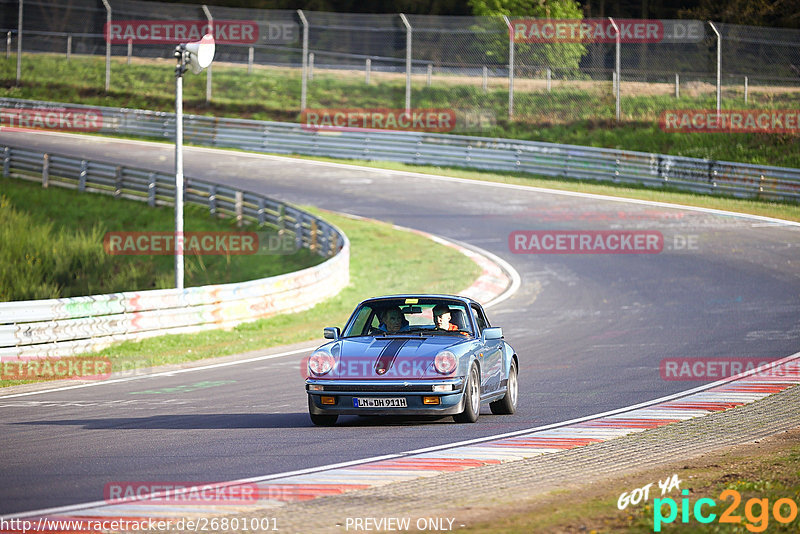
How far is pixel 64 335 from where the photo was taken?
16812 mm

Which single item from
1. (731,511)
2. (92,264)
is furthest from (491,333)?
(92,264)

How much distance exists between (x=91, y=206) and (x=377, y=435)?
27237 mm

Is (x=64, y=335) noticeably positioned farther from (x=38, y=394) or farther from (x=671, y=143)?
(x=671, y=143)

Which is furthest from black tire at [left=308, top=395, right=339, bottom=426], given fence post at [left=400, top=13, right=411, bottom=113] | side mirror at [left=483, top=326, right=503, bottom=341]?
fence post at [left=400, top=13, right=411, bottom=113]

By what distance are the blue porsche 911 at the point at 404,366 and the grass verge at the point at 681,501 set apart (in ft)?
8.64

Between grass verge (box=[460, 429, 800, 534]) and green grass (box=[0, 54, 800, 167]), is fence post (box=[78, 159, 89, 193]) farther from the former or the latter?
grass verge (box=[460, 429, 800, 534])

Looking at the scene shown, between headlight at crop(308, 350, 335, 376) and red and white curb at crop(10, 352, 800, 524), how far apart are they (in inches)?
66.9

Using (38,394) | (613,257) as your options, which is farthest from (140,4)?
(38,394)

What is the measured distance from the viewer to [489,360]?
38.6 feet

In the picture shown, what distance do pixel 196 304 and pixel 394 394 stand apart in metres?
9.32

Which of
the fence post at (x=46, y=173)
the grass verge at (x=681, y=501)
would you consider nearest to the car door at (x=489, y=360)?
the grass verge at (x=681, y=501)

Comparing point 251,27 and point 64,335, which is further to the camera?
point 251,27

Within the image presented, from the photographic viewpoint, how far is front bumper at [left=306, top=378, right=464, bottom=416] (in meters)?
10.8

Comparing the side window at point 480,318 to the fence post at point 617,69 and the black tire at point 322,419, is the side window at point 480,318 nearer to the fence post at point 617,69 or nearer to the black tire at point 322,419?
the black tire at point 322,419
